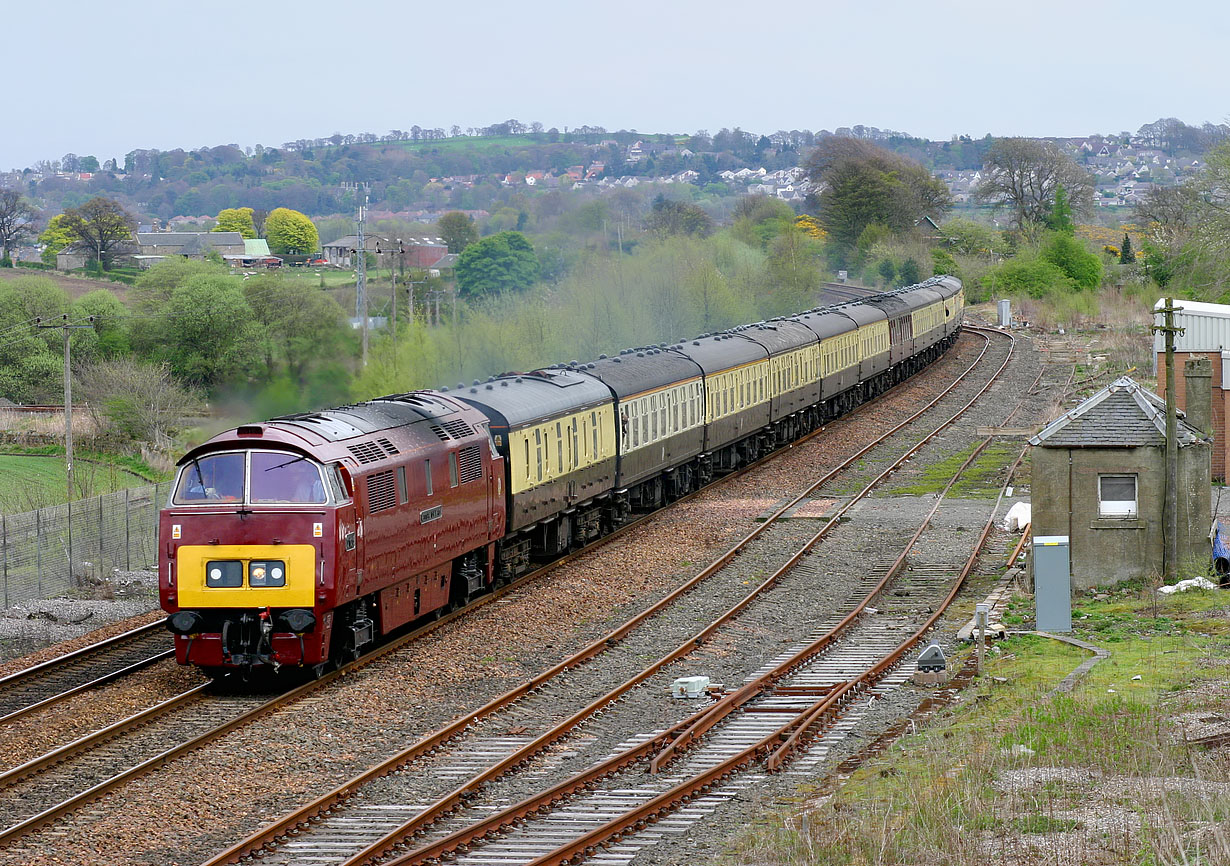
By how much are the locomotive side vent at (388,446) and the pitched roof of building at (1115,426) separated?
1105 centimetres

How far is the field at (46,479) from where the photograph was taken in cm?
4344

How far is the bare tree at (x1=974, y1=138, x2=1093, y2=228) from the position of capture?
13425 cm

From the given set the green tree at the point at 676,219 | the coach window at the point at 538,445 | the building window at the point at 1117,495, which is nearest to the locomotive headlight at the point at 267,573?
the coach window at the point at 538,445

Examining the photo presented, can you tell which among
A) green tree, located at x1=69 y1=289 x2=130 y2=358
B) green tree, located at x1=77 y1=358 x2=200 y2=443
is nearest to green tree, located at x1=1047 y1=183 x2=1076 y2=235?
green tree, located at x1=69 y1=289 x2=130 y2=358

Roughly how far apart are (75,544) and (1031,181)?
4732 inches

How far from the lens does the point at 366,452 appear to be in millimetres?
18656

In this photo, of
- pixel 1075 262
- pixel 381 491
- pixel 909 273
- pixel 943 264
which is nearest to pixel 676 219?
pixel 909 273

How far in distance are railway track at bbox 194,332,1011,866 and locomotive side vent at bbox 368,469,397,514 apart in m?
2.91

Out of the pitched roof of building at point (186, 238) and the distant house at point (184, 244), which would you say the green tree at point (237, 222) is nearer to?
the distant house at point (184, 244)

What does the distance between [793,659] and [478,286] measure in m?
56.2

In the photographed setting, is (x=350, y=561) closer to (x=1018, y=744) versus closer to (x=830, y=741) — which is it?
(x=830, y=741)

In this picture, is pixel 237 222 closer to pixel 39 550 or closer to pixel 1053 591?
pixel 39 550

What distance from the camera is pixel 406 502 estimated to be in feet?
64.1

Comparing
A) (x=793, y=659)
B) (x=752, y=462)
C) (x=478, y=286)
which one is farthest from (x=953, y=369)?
(x=793, y=659)
